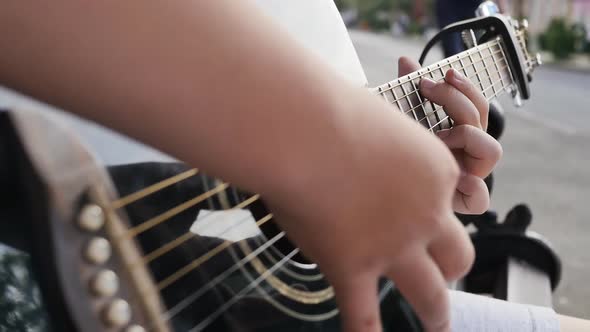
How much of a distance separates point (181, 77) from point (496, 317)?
A: 0.76m

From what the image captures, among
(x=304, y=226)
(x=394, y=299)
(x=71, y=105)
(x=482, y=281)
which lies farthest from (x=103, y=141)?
(x=482, y=281)

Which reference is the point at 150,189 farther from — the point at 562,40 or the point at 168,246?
the point at 562,40

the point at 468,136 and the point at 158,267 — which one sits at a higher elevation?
the point at 158,267

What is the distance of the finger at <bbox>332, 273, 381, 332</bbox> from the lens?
40cm

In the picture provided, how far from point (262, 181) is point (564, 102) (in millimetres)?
5807

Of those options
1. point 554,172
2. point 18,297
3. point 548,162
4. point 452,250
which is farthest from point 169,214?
point 548,162

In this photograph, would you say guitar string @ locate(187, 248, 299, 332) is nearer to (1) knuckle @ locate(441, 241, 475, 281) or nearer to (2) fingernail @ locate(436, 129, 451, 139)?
(1) knuckle @ locate(441, 241, 475, 281)

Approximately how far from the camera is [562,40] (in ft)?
27.3

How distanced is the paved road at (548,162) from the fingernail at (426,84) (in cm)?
19

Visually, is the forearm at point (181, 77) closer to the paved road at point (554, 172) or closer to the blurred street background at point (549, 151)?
the blurred street background at point (549, 151)

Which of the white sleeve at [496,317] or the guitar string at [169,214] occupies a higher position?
the guitar string at [169,214]

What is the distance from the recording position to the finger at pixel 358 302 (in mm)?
396

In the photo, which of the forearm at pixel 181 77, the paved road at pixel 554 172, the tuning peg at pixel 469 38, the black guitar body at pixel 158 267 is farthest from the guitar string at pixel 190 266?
the tuning peg at pixel 469 38

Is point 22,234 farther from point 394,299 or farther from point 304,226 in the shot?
point 394,299
